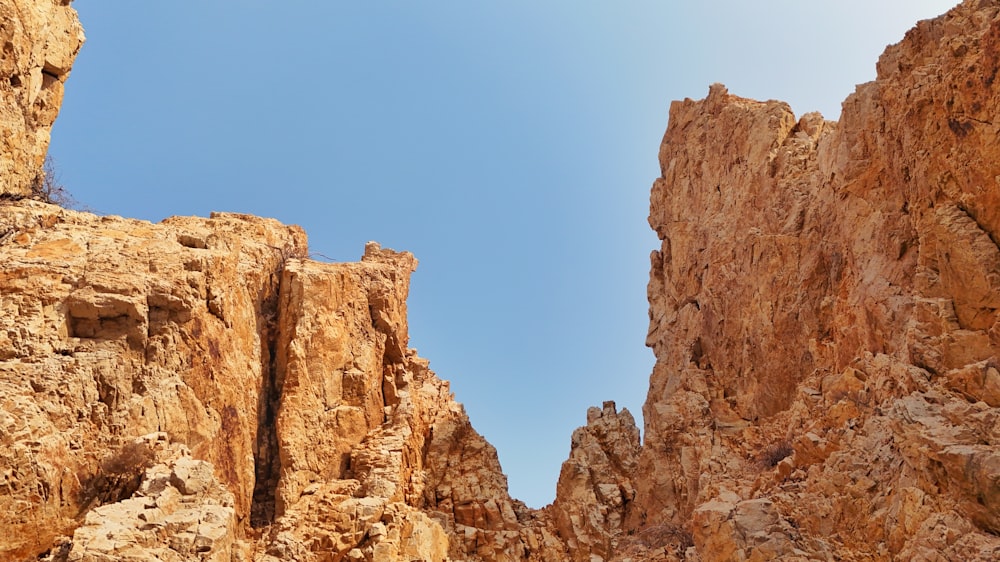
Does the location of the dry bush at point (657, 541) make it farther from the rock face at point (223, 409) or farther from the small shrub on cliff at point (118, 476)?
the small shrub on cliff at point (118, 476)

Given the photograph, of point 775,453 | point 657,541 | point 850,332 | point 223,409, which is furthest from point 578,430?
point 223,409

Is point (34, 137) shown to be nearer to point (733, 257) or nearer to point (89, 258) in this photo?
point (89, 258)

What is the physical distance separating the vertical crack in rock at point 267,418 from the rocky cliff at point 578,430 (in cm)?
6

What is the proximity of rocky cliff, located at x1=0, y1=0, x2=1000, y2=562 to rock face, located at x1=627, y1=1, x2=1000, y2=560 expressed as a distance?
0.07m

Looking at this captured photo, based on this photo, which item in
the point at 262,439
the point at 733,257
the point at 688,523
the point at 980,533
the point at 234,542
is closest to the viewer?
the point at 980,533

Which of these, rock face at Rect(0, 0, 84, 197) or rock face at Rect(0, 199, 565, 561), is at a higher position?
rock face at Rect(0, 0, 84, 197)

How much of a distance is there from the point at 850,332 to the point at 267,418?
53.4ft

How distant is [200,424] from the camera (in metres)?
16.1

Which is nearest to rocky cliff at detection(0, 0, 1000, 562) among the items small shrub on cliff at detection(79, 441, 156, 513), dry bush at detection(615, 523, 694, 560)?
small shrub on cliff at detection(79, 441, 156, 513)

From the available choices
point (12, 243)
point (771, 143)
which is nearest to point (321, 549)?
point (12, 243)

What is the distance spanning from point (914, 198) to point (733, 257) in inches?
373

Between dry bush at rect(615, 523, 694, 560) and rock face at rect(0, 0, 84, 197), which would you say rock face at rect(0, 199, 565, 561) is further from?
dry bush at rect(615, 523, 694, 560)

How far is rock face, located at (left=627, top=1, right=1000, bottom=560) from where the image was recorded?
537 inches

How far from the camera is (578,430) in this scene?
27.6 meters
